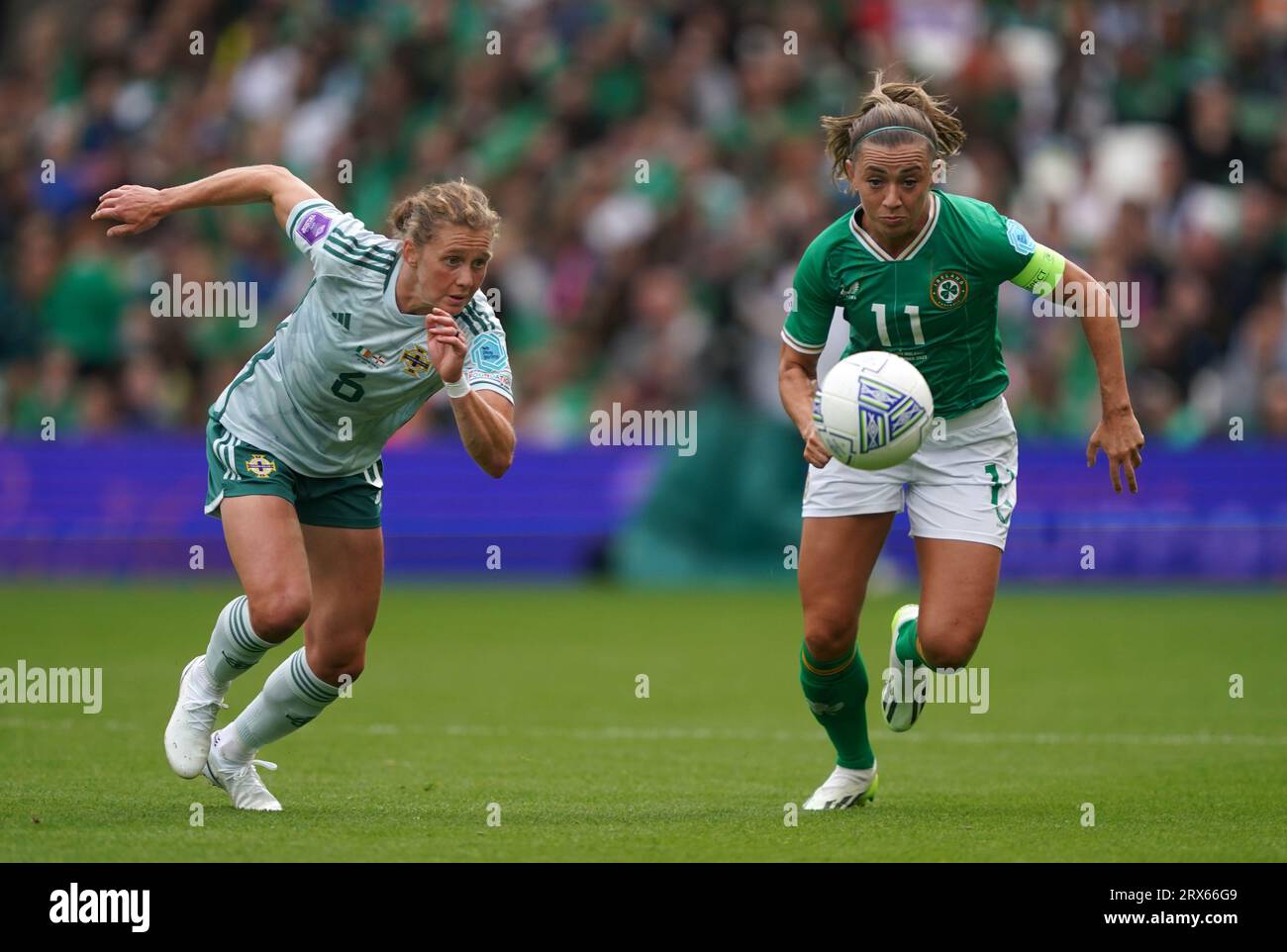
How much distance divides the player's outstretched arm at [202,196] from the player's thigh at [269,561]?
1.12m

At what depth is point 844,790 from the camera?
789cm

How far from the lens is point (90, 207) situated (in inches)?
805

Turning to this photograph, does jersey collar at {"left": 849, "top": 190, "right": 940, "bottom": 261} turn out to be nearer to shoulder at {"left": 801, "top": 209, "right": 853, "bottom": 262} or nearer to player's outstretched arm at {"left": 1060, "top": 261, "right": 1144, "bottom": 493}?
shoulder at {"left": 801, "top": 209, "right": 853, "bottom": 262}

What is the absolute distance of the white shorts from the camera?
25.5ft

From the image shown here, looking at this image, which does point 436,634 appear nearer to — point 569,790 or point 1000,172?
point 569,790

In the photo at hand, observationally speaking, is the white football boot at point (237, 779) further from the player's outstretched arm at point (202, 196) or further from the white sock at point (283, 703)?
the player's outstretched arm at point (202, 196)

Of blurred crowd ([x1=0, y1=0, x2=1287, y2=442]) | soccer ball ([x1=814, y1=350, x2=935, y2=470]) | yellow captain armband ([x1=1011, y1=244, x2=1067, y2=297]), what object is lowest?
soccer ball ([x1=814, y1=350, x2=935, y2=470])

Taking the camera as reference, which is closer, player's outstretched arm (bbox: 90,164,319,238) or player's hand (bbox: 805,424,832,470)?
player's hand (bbox: 805,424,832,470)

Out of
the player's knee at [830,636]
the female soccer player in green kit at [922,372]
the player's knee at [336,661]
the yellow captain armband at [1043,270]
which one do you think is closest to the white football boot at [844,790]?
the female soccer player in green kit at [922,372]

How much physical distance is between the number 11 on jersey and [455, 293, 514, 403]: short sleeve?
57.1 inches

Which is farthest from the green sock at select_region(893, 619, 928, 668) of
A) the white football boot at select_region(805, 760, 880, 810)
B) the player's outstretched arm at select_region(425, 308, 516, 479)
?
the player's outstretched arm at select_region(425, 308, 516, 479)

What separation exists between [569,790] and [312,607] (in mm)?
1336

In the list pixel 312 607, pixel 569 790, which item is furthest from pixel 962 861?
pixel 312 607

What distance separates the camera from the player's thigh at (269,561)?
23.8 ft
